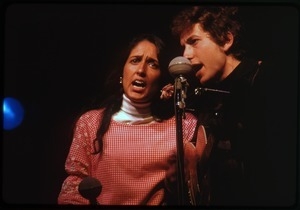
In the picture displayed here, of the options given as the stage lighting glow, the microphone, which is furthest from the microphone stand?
the stage lighting glow

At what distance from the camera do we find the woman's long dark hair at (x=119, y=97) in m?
2.43

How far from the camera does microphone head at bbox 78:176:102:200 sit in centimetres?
240

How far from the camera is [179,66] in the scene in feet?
7.93

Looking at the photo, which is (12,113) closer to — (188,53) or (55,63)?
(55,63)

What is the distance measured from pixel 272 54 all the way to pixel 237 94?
0.26 m

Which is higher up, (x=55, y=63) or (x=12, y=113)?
(x=55, y=63)

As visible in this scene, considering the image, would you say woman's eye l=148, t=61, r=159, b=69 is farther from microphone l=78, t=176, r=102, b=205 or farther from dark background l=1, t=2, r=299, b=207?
microphone l=78, t=176, r=102, b=205

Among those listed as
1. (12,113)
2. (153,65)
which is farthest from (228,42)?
(12,113)

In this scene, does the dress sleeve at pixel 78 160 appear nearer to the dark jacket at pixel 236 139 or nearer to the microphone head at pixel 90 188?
the microphone head at pixel 90 188

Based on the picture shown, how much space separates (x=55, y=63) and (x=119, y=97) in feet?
1.15

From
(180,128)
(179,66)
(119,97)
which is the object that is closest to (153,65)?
(179,66)

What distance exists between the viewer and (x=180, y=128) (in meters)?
2.42

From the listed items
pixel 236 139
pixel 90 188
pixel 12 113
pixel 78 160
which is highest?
pixel 12 113

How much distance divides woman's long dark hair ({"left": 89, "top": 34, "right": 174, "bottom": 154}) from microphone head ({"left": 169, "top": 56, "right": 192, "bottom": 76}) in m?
0.04
